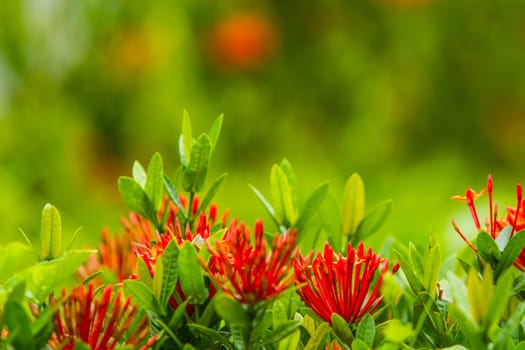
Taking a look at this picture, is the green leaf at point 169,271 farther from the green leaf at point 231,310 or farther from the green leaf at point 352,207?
the green leaf at point 352,207

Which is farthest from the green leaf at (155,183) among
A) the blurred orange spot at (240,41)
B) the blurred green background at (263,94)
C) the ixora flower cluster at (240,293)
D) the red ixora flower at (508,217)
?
the blurred orange spot at (240,41)

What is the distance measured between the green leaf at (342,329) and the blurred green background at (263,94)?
2.57m

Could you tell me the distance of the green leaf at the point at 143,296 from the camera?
516 mm

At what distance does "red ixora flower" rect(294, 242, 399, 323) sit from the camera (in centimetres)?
55

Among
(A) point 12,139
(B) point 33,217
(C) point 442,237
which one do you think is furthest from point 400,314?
(A) point 12,139

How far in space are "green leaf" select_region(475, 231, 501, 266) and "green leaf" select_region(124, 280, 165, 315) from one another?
0.21 meters

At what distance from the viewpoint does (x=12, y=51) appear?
4102 millimetres

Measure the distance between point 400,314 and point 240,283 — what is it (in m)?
0.17

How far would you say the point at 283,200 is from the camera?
2.25 feet

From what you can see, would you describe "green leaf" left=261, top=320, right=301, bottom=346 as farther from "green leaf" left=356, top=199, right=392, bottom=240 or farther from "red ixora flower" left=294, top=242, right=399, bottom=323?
"green leaf" left=356, top=199, right=392, bottom=240

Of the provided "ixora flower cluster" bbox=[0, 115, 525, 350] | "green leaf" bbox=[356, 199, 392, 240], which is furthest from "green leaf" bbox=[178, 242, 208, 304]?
"green leaf" bbox=[356, 199, 392, 240]

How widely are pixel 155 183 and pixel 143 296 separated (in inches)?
5.6

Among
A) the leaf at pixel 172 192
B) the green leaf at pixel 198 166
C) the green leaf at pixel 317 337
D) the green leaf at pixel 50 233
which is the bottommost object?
the green leaf at pixel 317 337

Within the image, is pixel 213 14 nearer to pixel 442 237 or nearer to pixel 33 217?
pixel 33 217
